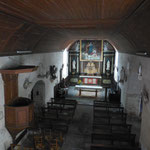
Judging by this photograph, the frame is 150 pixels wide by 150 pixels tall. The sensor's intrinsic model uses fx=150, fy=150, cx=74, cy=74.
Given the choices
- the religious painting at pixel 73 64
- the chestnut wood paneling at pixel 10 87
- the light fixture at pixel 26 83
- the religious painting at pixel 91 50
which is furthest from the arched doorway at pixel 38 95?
the religious painting at pixel 73 64

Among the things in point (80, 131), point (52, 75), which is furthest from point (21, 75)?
point (52, 75)

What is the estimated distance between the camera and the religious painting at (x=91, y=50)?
19.5 metres

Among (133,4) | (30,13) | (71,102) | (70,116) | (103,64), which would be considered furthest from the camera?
(103,64)

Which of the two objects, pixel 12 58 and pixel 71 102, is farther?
pixel 71 102

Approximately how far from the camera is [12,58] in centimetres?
692

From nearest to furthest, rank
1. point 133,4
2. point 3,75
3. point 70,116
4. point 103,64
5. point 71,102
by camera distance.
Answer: point 133,4 → point 3,75 → point 70,116 → point 71,102 → point 103,64

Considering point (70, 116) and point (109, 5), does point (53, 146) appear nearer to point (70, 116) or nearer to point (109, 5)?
point (70, 116)

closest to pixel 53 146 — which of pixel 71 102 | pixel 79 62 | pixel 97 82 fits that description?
pixel 71 102

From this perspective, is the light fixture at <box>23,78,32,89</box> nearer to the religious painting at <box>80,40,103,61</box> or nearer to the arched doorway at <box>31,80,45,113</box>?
the arched doorway at <box>31,80,45,113</box>

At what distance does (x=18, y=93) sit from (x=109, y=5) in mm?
5828

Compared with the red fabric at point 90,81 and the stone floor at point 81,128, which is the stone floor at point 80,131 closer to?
the stone floor at point 81,128

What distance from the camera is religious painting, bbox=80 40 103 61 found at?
1952cm

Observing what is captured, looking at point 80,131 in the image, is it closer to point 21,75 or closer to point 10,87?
point 21,75

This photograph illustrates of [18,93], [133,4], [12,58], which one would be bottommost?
[18,93]
